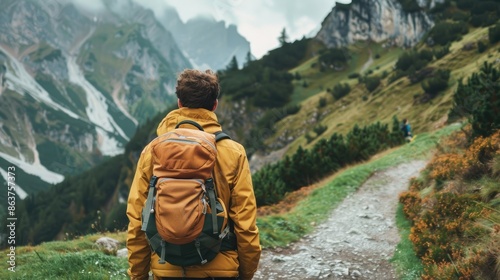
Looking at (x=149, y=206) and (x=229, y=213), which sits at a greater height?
(x=149, y=206)

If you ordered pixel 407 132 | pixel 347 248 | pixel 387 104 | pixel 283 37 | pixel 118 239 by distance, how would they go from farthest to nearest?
pixel 283 37
pixel 387 104
pixel 407 132
pixel 347 248
pixel 118 239

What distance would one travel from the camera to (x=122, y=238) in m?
8.52

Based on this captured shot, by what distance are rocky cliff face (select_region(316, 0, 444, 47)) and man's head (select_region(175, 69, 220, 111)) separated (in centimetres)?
9453

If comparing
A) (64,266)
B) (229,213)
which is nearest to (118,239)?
(64,266)

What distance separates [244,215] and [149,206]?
2.69ft

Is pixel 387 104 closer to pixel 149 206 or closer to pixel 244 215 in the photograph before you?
pixel 244 215

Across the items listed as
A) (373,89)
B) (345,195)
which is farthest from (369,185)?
(373,89)

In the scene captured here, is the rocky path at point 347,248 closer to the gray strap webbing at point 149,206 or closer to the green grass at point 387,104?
the gray strap webbing at point 149,206

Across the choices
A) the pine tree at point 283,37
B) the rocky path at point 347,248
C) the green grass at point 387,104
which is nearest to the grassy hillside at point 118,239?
the rocky path at point 347,248

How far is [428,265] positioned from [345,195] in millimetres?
7494

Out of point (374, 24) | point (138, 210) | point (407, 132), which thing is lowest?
point (407, 132)

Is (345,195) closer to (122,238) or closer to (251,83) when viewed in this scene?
(122,238)

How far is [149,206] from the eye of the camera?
9.91 feet

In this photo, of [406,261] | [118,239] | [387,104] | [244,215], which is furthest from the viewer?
[387,104]
